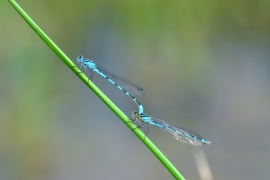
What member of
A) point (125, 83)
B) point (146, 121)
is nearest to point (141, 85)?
point (125, 83)

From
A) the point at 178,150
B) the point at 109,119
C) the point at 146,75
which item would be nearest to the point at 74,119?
the point at 109,119

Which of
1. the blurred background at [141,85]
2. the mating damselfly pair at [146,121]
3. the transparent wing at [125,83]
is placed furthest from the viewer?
the blurred background at [141,85]

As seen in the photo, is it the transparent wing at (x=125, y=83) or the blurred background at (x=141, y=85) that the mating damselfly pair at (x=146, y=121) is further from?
the blurred background at (x=141, y=85)

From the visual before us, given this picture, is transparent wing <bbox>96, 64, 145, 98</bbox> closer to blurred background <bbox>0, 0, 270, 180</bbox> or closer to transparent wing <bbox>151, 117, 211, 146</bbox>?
transparent wing <bbox>151, 117, 211, 146</bbox>

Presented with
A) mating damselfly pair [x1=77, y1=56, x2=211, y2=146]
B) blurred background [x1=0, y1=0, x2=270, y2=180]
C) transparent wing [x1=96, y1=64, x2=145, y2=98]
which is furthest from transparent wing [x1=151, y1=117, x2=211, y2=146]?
blurred background [x1=0, y1=0, x2=270, y2=180]

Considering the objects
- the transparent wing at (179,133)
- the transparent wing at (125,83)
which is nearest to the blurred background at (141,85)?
the transparent wing at (125,83)

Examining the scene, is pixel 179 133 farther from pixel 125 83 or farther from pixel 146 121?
A: pixel 125 83

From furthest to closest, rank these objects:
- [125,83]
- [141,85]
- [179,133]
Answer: [141,85] < [125,83] < [179,133]

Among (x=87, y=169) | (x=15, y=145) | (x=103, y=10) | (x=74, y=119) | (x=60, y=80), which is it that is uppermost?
(x=103, y=10)

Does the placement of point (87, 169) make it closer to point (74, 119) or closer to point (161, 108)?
point (74, 119)
